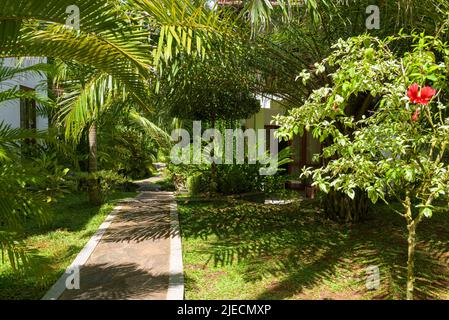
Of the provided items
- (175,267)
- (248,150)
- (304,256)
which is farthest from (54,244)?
(248,150)

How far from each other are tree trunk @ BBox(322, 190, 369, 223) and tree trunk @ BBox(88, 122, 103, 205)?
5355 millimetres

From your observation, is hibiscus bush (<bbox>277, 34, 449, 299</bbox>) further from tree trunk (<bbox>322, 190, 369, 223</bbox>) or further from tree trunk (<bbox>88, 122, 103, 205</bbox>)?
tree trunk (<bbox>88, 122, 103, 205</bbox>)

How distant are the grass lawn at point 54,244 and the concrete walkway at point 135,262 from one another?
0.33 m

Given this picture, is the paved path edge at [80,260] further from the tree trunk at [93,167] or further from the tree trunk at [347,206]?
the tree trunk at [347,206]

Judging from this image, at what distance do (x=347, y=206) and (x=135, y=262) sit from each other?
13.2 feet

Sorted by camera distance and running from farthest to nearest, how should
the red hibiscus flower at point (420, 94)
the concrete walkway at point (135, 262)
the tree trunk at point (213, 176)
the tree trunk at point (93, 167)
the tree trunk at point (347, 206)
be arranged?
1. the tree trunk at point (213, 176)
2. the tree trunk at point (93, 167)
3. the tree trunk at point (347, 206)
4. the concrete walkway at point (135, 262)
5. the red hibiscus flower at point (420, 94)

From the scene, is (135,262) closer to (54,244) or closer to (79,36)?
(54,244)

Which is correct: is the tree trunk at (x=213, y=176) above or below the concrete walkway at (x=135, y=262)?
above

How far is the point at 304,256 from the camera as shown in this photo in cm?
570

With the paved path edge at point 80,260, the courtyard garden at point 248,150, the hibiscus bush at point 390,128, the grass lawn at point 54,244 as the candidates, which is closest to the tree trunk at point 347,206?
the courtyard garden at point 248,150

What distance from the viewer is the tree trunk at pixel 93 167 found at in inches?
379

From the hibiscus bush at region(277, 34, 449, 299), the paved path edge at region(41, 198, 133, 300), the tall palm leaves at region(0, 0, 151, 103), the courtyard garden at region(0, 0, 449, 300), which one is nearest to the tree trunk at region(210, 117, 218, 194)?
the courtyard garden at region(0, 0, 449, 300)

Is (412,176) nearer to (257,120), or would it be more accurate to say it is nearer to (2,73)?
(2,73)
